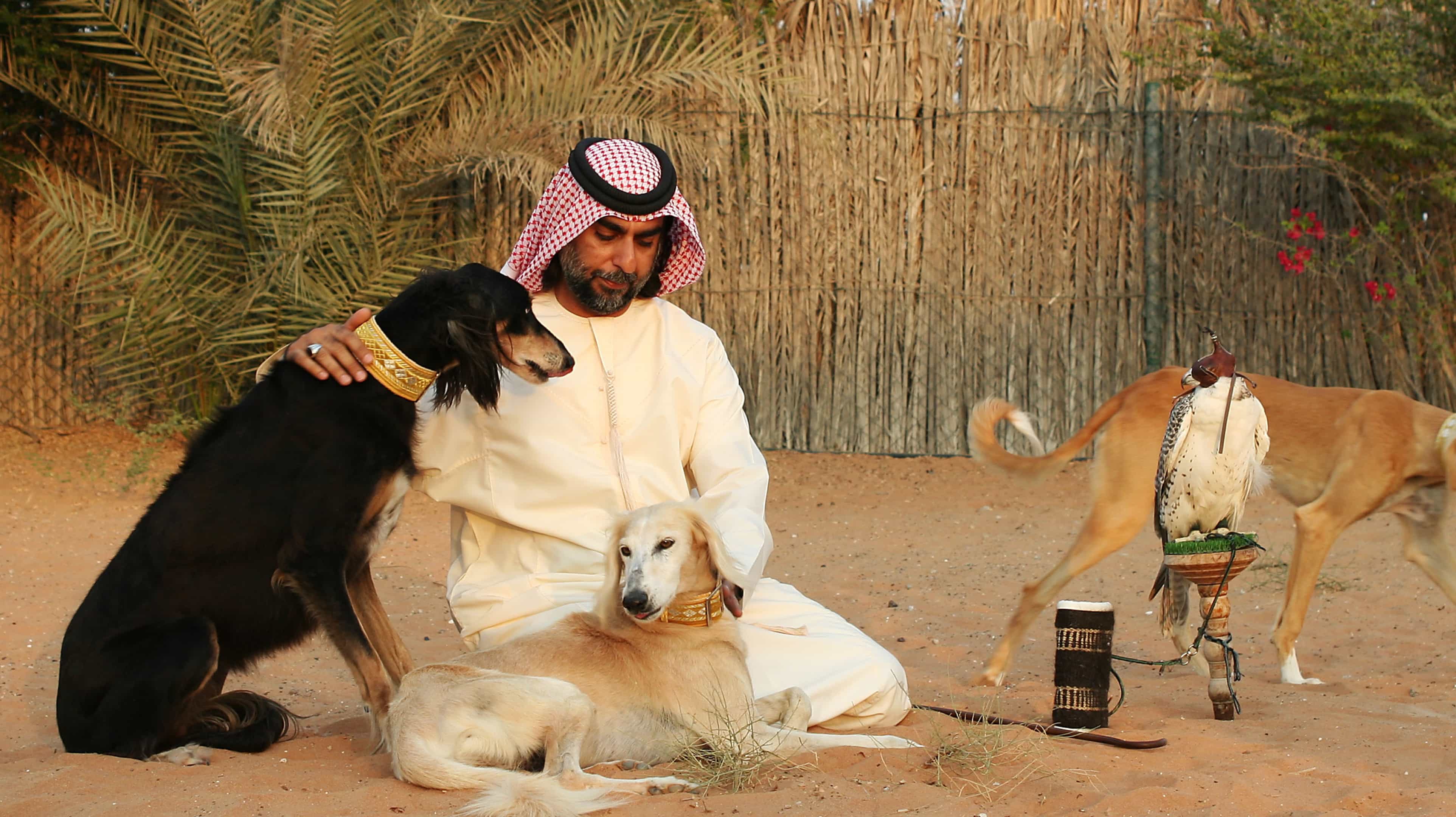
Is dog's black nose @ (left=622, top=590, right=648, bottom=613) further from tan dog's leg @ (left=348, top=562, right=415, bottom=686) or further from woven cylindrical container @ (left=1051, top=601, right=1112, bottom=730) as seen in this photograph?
woven cylindrical container @ (left=1051, top=601, right=1112, bottom=730)

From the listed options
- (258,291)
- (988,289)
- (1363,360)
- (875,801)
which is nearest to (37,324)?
(258,291)

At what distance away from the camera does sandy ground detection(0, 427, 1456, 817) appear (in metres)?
3.13

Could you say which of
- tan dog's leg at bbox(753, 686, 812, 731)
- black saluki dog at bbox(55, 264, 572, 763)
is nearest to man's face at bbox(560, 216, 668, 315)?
black saluki dog at bbox(55, 264, 572, 763)

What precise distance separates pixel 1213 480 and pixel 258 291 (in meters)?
7.34

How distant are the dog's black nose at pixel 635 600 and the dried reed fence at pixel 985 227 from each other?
7374 millimetres

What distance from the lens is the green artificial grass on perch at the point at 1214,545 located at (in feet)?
12.8

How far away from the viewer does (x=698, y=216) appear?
1048 cm

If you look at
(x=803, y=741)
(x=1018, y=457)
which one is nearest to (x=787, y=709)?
(x=803, y=741)

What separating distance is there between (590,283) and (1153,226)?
720 cm

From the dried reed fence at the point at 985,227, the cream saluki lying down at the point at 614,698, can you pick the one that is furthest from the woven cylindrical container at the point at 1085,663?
the dried reed fence at the point at 985,227

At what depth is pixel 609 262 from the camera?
13.1ft

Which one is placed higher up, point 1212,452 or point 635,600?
point 1212,452

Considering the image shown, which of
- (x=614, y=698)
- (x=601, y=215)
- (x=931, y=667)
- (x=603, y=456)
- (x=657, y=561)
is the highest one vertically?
(x=601, y=215)

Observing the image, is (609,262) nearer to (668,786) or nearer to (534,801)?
(668,786)
